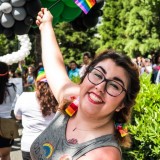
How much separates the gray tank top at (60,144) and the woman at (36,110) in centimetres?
198

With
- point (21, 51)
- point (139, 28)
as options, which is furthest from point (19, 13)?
point (139, 28)

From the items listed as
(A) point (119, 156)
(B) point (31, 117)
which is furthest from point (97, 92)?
(B) point (31, 117)

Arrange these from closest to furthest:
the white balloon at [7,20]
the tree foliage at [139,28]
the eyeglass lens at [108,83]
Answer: the eyeglass lens at [108,83] < the white balloon at [7,20] < the tree foliage at [139,28]

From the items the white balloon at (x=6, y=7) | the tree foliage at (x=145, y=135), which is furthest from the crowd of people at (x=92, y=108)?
the white balloon at (x=6, y=7)

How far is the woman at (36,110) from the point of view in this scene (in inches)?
159

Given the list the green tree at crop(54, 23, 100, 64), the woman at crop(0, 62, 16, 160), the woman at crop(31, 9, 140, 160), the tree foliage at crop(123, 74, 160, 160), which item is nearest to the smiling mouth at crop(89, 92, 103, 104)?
the woman at crop(31, 9, 140, 160)

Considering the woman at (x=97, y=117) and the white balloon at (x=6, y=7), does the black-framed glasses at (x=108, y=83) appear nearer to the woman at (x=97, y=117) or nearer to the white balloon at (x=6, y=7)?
the woman at (x=97, y=117)

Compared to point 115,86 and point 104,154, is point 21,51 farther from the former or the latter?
point 104,154

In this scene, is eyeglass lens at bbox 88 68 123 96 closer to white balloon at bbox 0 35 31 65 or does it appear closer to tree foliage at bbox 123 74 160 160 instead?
tree foliage at bbox 123 74 160 160

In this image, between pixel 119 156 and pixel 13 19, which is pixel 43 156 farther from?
pixel 13 19

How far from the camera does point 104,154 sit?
1670 mm

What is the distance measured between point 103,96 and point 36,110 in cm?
239

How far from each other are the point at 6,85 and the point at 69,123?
10.7 ft

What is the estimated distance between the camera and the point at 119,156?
5.57 ft
